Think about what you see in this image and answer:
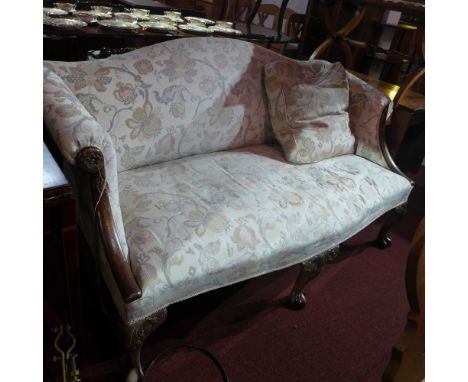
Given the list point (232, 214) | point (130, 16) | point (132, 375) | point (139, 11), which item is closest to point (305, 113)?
point (232, 214)

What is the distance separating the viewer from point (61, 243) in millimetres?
781

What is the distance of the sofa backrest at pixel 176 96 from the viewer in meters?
1.12

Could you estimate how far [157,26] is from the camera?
2057 millimetres

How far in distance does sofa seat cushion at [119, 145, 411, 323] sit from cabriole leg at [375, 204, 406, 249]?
0.16 metres

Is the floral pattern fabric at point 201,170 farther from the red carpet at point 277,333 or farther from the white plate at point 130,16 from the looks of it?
the white plate at point 130,16

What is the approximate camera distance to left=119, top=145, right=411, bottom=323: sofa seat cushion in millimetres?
924

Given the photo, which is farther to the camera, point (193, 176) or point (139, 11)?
point (139, 11)

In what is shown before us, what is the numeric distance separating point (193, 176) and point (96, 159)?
49cm

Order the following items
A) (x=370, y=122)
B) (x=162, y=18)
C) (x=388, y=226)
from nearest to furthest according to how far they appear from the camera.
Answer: (x=370, y=122), (x=388, y=226), (x=162, y=18)

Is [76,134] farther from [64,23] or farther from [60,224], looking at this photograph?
[64,23]

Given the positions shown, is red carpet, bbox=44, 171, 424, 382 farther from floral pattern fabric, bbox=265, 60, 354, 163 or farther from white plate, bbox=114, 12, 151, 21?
white plate, bbox=114, 12, 151, 21

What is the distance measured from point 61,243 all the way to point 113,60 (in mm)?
645

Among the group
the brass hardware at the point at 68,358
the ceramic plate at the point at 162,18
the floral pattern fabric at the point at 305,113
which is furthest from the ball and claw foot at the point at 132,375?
the ceramic plate at the point at 162,18
